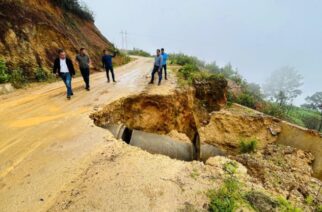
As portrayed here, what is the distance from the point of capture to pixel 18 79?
32.2 ft

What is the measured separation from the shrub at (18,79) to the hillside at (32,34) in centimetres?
22

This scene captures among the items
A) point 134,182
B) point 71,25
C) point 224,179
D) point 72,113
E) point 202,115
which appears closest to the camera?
point 134,182

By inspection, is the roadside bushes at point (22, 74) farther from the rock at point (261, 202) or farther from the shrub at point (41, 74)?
the rock at point (261, 202)

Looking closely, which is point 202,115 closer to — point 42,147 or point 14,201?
point 42,147

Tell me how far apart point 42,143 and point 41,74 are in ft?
22.7

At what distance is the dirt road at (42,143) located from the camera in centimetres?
362

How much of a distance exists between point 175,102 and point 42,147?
6.37 meters

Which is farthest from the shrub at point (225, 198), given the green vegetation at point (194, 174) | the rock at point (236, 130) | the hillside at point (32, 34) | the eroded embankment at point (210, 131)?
the hillside at point (32, 34)

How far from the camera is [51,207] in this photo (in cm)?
329

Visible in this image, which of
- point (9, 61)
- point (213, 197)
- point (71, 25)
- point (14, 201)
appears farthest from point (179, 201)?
point (71, 25)

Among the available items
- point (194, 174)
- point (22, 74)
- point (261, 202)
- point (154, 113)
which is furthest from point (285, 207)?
point (22, 74)

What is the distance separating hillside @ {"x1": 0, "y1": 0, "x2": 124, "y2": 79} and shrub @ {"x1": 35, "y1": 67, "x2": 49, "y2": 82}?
0.57 ft

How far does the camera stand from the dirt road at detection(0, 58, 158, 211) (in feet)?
11.9

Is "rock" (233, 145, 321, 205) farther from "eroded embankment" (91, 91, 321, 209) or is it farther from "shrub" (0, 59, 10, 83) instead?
"shrub" (0, 59, 10, 83)
